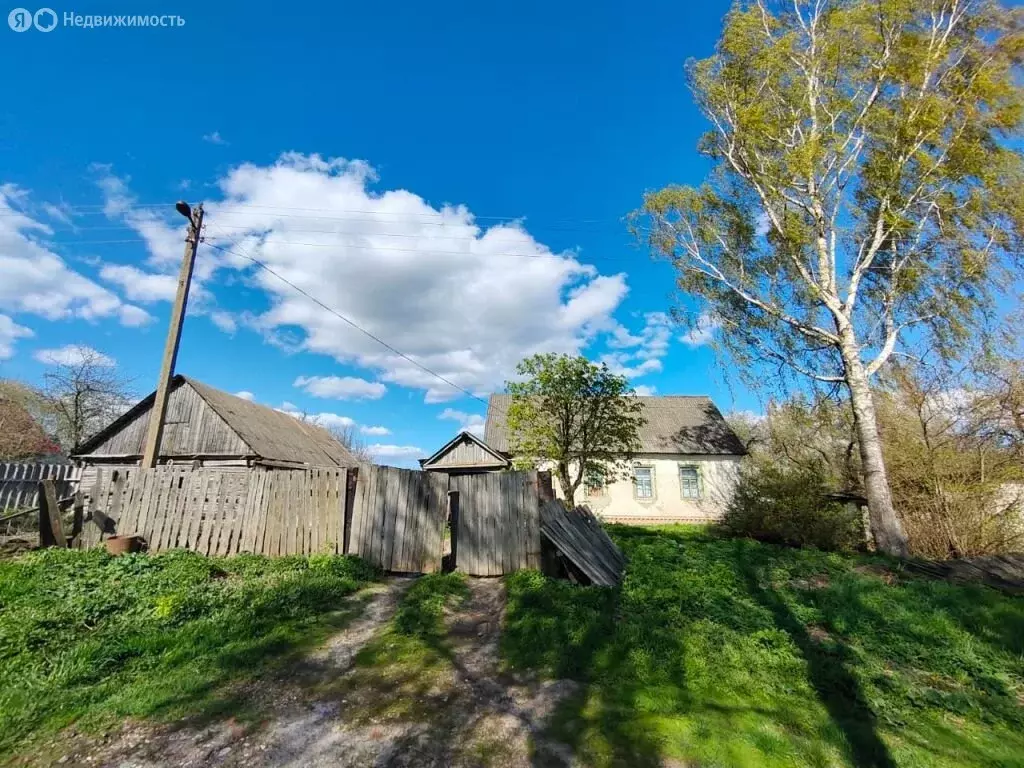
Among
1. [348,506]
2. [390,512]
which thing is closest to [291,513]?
[348,506]

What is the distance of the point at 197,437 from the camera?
19297 mm

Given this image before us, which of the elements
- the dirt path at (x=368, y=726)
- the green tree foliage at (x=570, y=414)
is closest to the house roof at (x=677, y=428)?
the green tree foliage at (x=570, y=414)

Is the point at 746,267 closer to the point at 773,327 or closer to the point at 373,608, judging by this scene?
the point at 773,327

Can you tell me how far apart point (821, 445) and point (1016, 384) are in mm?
4738

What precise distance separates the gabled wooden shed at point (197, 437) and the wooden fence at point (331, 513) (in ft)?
32.8

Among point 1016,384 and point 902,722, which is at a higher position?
point 1016,384

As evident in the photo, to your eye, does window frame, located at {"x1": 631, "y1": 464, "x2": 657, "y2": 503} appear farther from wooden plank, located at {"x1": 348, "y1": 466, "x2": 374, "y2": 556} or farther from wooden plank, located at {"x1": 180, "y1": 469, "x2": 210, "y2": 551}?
wooden plank, located at {"x1": 180, "y1": 469, "x2": 210, "y2": 551}

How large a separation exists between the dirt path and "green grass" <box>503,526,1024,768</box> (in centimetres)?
37

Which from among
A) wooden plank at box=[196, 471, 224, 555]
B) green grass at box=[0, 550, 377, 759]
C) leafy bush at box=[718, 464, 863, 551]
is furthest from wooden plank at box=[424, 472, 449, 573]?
leafy bush at box=[718, 464, 863, 551]

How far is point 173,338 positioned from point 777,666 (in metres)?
12.0

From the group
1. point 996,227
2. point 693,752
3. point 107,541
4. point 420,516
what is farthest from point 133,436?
point 996,227

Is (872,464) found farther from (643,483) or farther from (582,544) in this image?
(643,483)

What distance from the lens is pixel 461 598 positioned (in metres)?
6.79

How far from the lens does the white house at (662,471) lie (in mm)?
23969
